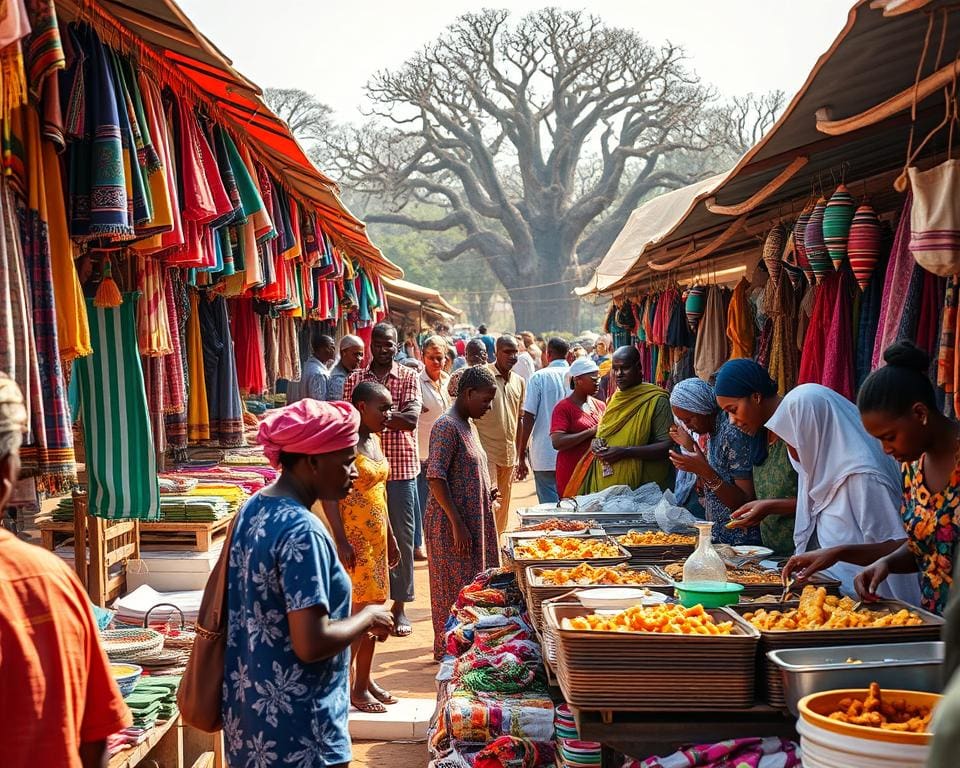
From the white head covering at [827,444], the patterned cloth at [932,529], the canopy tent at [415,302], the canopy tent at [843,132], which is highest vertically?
the canopy tent at [415,302]

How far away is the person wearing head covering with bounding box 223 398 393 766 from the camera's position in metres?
2.82

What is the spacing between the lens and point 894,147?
4484 mm

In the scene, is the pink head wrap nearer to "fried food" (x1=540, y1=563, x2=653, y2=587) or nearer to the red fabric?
"fried food" (x1=540, y1=563, x2=653, y2=587)

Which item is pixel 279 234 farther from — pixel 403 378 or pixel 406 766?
pixel 406 766

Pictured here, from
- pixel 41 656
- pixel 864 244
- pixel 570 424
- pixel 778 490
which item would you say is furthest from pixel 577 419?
pixel 41 656

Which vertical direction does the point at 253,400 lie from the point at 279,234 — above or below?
below

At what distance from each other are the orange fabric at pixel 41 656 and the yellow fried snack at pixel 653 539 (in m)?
3.25

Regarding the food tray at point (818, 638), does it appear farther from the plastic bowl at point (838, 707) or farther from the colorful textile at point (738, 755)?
the plastic bowl at point (838, 707)

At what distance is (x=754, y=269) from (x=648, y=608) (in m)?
4.39

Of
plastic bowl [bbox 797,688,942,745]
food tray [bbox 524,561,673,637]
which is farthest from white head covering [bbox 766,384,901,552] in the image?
plastic bowl [bbox 797,688,942,745]

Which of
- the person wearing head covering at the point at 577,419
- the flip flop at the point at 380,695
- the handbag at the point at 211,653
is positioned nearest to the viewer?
the handbag at the point at 211,653

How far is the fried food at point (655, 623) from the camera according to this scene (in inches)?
117

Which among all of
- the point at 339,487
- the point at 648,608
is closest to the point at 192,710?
the point at 339,487

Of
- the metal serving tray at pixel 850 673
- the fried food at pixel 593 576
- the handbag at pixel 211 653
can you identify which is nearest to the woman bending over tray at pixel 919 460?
the metal serving tray at pixel 850 673
